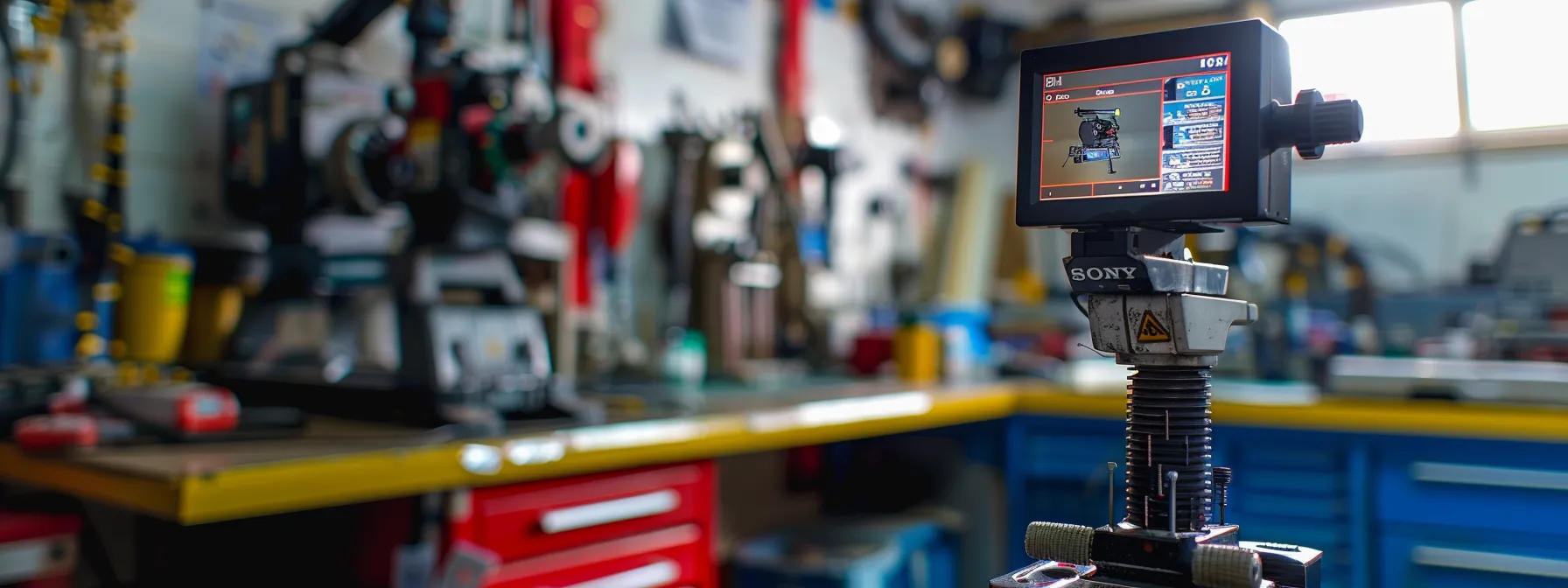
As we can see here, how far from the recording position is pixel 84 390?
1.51 metres

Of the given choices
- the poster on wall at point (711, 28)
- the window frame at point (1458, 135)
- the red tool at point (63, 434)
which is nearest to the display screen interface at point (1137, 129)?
the red tool at point (63, 434)

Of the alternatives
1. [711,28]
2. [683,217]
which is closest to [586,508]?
[683,217]

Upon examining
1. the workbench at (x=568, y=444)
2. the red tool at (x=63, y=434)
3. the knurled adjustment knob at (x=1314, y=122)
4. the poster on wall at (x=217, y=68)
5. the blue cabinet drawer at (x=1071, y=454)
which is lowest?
the blue cabinet drawer at (x=1071, y=454)

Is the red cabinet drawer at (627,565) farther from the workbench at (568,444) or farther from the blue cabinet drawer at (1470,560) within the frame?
the blue cabinet drawer at (1470,560)

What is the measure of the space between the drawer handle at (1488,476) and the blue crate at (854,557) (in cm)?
114

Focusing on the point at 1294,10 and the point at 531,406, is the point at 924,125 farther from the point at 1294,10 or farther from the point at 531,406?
the point at 531,406

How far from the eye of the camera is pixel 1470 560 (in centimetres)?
215

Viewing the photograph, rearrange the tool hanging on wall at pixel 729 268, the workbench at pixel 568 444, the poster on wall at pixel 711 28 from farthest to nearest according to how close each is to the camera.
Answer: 1. the poster on wall at pixel 711 28
2. the tool hanging on wall at pixel 729 268
3. the workbench at pixel 568 444

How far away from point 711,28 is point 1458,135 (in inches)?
138

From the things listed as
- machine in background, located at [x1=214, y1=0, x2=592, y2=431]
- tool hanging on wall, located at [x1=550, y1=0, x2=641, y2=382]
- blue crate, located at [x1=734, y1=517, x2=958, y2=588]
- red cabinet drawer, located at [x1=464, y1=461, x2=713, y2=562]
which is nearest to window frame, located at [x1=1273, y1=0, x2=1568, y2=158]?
blue crate, located at [x1=734, y1=517, x2=958, y2=588]

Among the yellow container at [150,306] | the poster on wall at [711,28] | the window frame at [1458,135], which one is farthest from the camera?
the window frame at [1458,135]

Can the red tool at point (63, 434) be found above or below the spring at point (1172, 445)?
below

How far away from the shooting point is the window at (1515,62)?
4582 millimetres

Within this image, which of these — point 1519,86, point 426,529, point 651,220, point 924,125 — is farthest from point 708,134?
point 1519,86
